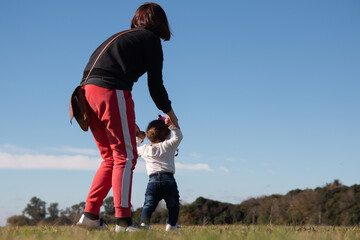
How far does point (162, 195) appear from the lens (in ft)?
18.7

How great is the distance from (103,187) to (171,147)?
5.14ft

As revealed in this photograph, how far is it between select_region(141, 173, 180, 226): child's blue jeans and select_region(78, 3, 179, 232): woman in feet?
4.59

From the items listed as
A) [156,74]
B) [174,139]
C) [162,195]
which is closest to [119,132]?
[156,74]

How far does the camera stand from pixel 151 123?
5.86 meters

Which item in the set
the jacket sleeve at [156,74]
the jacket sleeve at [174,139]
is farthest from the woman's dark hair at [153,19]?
the jacket sleeve at [174,139]

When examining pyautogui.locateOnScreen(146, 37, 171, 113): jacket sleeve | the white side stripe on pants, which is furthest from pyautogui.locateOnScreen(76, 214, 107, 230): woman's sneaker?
pyautogui.locateOnScreen(146, 37, 171, 113): jacket sleeve

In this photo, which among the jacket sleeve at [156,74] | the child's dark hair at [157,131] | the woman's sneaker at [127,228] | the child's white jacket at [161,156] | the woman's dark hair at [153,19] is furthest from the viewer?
the child's dark hair at [157,131]

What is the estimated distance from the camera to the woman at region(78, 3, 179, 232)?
13.0ft

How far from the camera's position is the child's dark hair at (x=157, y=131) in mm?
5773

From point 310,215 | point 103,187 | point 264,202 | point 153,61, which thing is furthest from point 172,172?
point 310,215

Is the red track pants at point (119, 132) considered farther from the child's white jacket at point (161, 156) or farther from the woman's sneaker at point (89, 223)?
the child's white jacket at point (161, 156)

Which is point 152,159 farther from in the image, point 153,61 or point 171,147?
point 153,61

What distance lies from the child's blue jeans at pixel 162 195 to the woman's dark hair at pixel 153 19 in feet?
6.94

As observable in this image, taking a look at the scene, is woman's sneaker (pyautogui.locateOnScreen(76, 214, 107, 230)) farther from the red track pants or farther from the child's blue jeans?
the child's blue jeans
